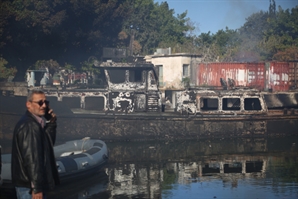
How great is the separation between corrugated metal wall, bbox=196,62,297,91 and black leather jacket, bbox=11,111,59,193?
2474cm

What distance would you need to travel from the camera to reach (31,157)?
4.78 m

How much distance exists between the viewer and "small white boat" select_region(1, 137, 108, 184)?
9792 millimetres

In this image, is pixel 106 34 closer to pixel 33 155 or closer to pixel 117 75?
pixel 117 75

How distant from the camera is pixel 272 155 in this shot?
14977 millimetres

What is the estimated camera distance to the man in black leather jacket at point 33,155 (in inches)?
189

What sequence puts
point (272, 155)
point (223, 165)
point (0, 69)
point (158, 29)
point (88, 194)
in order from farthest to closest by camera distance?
point (158, 29) < point (0, 69) < point (272, 155) < point (223, 165) < point (88, 194)

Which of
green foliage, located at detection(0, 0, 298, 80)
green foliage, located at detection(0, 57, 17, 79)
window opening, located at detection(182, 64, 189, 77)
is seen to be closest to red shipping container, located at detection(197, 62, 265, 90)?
window opening, located at detection(182, 64, 189, 77)

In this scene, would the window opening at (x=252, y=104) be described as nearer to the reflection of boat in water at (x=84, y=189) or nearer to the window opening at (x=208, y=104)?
the window opening at (x=208, y=104)

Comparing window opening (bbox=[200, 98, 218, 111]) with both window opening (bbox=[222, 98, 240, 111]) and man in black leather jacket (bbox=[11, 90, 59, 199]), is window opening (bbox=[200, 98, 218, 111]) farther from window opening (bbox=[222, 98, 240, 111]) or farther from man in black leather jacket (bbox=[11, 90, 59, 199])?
man in black leather jacket (bbox=[11, 90, 59, 199])

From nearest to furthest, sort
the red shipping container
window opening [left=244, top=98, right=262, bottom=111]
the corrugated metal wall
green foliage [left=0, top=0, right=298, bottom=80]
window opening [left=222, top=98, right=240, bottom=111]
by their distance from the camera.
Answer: window opening [left=244, top=98, right=262, bottom=111] < window opening [left=222, top=98, right=240, bottom=111] < green foliage [left=0, top=0, right=298, bottom=80] < the corrugated metal wall < the red shipping container

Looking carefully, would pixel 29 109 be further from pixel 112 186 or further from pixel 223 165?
pixel 223 165

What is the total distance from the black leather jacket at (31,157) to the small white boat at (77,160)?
425cm

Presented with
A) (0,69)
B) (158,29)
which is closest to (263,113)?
(0,69)

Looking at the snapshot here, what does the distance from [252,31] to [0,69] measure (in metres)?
30.3
